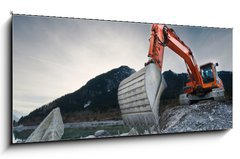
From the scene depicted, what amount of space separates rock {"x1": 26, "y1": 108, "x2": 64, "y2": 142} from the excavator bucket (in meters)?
0.65

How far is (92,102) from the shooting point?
3.43 m

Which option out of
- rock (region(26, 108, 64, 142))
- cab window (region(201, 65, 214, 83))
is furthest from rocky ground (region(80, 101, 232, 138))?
rock (region(26, 108, 64, 142))

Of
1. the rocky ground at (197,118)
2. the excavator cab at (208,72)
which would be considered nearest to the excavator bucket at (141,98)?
the rocky ground at (197,118)

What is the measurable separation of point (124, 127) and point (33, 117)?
3.01 feet

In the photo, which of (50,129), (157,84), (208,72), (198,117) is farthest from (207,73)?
(50,129)

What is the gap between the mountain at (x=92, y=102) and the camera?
3240 millimetres

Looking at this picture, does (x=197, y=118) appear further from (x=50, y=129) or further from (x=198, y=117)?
(x=50, y=129)

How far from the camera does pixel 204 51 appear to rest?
12.8 feet

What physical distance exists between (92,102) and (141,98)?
20.7 inches

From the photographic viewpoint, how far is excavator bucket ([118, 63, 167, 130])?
3562mm

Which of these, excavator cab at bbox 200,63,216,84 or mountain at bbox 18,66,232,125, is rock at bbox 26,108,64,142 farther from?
excavator cab at bbox 200,63,216,84

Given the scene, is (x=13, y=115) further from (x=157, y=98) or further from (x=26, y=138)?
(x=157, y=98)

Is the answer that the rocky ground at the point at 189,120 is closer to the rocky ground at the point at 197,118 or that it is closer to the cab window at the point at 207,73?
the rocky ground at the point at 197,118

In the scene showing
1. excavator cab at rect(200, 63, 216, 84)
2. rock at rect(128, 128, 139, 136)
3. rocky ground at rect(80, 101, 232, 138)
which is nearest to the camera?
rock at rect(128, 128, 139, 136)
